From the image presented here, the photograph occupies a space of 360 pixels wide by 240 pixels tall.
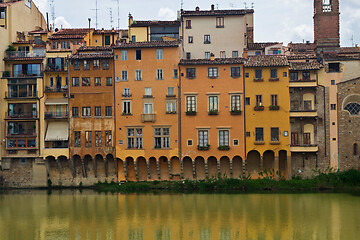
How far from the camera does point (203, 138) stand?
A: 58.8 meters

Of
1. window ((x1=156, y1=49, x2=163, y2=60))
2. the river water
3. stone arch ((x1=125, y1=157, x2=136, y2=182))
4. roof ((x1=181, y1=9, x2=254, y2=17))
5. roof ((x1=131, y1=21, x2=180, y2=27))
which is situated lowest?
the river water

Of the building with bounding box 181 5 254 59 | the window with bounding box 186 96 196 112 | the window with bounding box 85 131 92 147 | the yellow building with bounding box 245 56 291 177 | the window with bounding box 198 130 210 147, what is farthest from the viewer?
the building with bounding box 181 5 254 59

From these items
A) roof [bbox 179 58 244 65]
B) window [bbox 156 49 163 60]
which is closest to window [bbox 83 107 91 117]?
window [bbox 156 49 163 60]

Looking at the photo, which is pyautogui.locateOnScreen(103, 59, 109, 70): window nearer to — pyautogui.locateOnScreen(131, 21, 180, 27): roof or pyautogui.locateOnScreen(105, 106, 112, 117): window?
pyautogui.locateOnScreen(105, 106, 112, 117): window

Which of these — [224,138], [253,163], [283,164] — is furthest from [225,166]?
[283,164]

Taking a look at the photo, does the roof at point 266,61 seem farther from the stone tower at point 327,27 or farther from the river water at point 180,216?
the river water at point 180,216

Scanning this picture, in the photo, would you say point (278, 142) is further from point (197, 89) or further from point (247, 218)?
point (247, 218)

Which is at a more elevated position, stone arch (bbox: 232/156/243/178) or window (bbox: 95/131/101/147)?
window (bbox: 95/131/101/147)

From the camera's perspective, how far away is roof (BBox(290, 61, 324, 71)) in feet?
190

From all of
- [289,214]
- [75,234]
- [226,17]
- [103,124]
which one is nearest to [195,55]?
[226,17]

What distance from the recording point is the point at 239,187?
5747 cm

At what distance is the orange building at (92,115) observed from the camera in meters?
60.5

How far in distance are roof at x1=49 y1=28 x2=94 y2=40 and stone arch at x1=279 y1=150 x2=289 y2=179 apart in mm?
24421

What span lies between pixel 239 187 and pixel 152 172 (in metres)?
8.56
